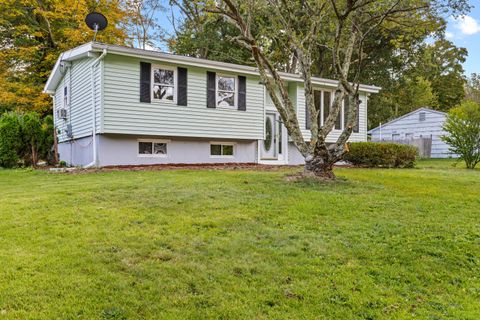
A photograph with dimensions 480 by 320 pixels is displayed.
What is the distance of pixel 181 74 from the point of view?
12.0 meters

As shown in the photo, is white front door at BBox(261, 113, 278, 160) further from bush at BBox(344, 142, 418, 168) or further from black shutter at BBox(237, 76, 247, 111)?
bush at BBox(344, 142, 418, 168)

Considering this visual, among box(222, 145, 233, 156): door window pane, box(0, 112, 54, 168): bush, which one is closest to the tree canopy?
box(222, 145, 233, 156): door window pane

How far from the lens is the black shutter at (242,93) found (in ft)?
43.7

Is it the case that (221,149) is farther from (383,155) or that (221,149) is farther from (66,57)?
(66,57)

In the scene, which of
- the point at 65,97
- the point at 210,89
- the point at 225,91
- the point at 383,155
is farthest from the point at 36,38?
the point at 383,155

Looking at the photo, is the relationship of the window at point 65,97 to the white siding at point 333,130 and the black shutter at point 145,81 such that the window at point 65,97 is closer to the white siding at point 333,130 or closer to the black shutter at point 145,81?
the black shutter at point 145,81

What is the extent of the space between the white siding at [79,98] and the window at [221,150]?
13.1 ft

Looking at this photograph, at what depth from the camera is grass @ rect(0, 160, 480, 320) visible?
2.73 m

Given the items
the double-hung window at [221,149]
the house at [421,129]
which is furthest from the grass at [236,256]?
the house at [421,129]

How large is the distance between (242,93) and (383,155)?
208 inches

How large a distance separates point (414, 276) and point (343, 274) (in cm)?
63

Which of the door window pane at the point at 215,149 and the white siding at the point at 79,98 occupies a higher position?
the white siding at the point at 79,98

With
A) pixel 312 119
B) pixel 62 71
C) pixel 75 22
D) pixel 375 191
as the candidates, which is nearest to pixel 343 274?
pixel 375 191

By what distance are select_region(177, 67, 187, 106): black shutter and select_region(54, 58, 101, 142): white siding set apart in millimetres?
2393
